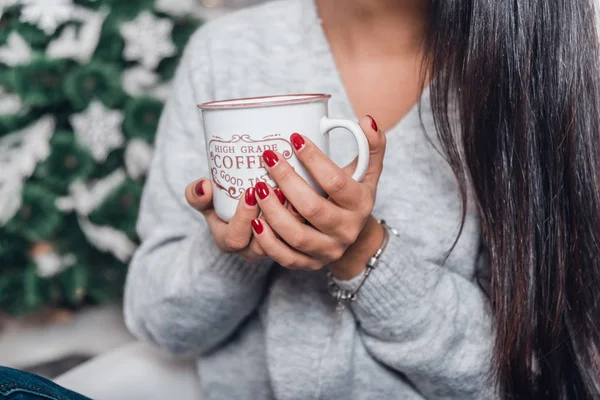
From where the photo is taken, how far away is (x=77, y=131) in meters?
1.32

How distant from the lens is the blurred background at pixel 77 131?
50.2 inches

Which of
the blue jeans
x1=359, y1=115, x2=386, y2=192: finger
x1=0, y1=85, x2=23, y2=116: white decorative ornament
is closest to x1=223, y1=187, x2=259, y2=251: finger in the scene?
x1=359, y1=115, x2=386, y2=192: finger

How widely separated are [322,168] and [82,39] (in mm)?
942

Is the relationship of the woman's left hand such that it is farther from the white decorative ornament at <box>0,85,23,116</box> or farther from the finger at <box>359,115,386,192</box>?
the white decorative ornament at <box>0,85,23,116</box>

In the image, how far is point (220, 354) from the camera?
0.88m

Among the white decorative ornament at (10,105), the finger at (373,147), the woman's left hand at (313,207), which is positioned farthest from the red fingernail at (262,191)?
the white decorative ornament at (10,105)

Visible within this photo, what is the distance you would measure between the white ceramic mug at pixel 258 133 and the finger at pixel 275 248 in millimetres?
32

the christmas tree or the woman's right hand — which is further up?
the woman's right hand

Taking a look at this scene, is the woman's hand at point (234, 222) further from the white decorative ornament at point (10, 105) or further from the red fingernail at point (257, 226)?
the white decorative ornament at point (10, 105)

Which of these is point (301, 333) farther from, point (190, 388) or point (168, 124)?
point (168, 124)

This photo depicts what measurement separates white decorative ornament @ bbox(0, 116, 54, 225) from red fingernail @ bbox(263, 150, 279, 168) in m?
0.96

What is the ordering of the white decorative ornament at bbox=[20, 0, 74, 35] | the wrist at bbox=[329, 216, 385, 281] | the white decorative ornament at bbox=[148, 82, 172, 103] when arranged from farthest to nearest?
1. the white decorative ornament at bbox=[148, 82, 172, 103]
2. the white decorative ornament at bbox=[20, 0, 74, 35]
3. the wrist at bbox=[329, 216, 385, 281]

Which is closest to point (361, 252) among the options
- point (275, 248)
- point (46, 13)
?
point (275, 248)

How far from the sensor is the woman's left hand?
1.74 ft
